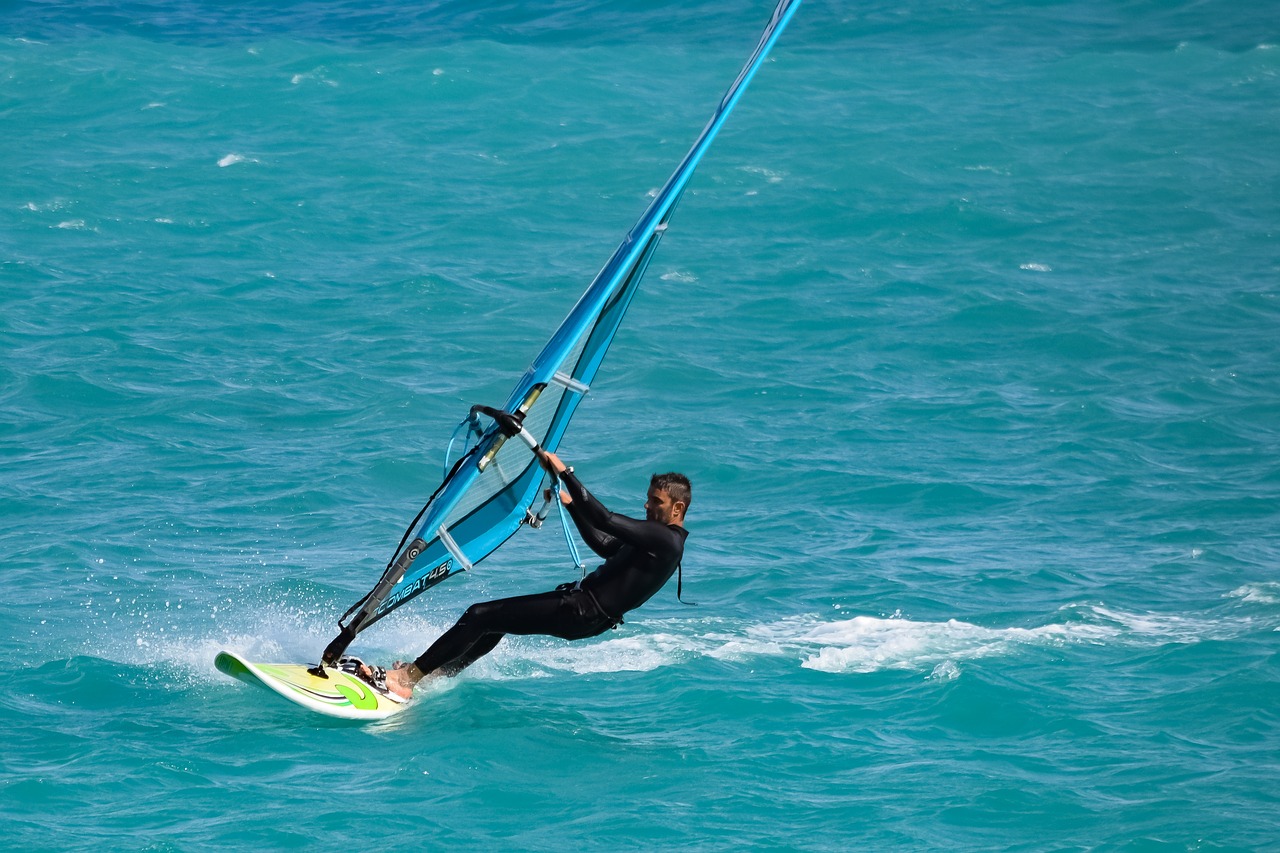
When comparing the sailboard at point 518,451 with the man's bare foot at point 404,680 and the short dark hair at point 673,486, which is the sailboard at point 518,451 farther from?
the short dark hair at point 673,486

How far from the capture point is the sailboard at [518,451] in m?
7.14

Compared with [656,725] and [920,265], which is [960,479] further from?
[920,265]

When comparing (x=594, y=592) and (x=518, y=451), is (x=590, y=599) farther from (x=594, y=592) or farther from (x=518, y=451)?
(x=518, y=451)

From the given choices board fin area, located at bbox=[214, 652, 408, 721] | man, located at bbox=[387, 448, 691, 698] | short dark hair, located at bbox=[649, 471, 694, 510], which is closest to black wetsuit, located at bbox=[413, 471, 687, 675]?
man, located at bbox=[387, 448, 691, 698]

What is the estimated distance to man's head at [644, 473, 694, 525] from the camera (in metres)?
7.07

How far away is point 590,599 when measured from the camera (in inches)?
285

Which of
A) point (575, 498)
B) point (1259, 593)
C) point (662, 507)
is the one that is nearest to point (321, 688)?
point (575, 498)

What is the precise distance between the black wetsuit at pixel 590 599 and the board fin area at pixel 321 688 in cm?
28

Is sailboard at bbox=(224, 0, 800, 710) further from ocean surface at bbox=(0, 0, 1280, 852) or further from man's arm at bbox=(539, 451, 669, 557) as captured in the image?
ocean surface at bbox=(0, 0, 1280, 852)

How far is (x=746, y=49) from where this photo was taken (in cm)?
2698

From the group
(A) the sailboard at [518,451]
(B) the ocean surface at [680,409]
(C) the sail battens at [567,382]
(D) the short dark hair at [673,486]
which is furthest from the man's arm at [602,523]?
(B) the ocean surface at [680,409]

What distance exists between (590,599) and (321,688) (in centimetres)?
138

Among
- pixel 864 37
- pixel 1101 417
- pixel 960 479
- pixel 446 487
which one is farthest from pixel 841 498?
pixel 864 37

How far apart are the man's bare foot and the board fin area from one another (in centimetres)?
3
